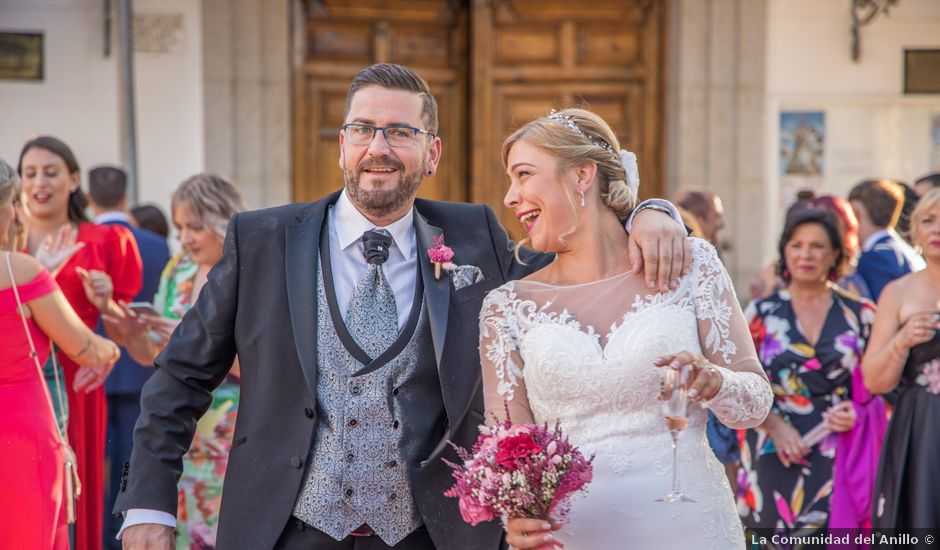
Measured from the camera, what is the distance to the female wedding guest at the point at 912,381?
5.70m

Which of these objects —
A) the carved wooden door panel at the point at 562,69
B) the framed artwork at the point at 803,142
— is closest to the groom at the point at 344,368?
the carved wooden door panel at the point at 562,69

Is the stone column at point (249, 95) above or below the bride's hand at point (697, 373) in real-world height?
above

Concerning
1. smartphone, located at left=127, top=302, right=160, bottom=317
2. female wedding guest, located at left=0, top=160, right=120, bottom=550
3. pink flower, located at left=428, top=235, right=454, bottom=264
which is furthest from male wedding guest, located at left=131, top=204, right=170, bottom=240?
pink flower, located at left=428, top=235, right=454, bottom=264

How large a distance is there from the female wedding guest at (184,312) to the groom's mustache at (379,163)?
7.16ft

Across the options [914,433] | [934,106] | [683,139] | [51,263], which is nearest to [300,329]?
[51,263]

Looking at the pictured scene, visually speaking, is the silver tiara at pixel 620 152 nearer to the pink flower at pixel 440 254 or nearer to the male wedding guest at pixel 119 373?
the pink flower at pixel 440 254

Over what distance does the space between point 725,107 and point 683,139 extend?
45 centimetres

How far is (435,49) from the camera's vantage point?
430 inches

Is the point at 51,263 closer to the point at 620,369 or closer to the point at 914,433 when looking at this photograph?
the point at 620,369

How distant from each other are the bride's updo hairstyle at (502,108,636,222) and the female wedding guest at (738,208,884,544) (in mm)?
2954

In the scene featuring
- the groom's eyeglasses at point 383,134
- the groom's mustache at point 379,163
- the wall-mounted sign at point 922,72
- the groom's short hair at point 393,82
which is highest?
the wall-mounted sign at point 922,72

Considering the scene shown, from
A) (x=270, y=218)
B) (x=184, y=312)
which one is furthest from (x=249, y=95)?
(x=270, y=218)

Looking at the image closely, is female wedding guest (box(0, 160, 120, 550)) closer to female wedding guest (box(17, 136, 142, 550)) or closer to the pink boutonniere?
female wedding guest (box(17, 136, 142, 550))

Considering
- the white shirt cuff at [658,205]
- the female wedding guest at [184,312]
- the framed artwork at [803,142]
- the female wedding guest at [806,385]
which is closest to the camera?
the white shirt cuff at [658,205]
